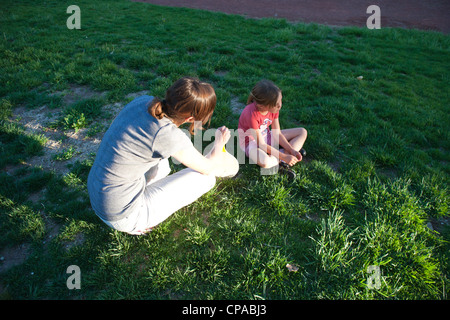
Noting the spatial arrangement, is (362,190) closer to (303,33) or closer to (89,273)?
(89,273)

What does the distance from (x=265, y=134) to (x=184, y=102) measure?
1.61 m

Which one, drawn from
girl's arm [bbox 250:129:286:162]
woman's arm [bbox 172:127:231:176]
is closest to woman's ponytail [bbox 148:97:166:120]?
woman's arm [bbox 172:127:231:176]

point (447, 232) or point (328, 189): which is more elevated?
point (328, 189)

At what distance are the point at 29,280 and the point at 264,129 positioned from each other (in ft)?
9.08

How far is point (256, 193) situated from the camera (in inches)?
115

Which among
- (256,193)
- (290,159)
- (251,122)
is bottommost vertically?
(256,193)

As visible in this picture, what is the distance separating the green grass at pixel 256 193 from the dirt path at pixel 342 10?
4664mm

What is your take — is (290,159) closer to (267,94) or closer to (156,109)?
(267,94)

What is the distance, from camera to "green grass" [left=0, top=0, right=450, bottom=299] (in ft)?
7.16

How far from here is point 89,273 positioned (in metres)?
2.22

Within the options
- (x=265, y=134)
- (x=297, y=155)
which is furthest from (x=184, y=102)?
(x=297, y=155)

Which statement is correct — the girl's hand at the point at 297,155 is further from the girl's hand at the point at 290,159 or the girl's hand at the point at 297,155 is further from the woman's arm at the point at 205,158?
the woman's arm at the point at 205,158
